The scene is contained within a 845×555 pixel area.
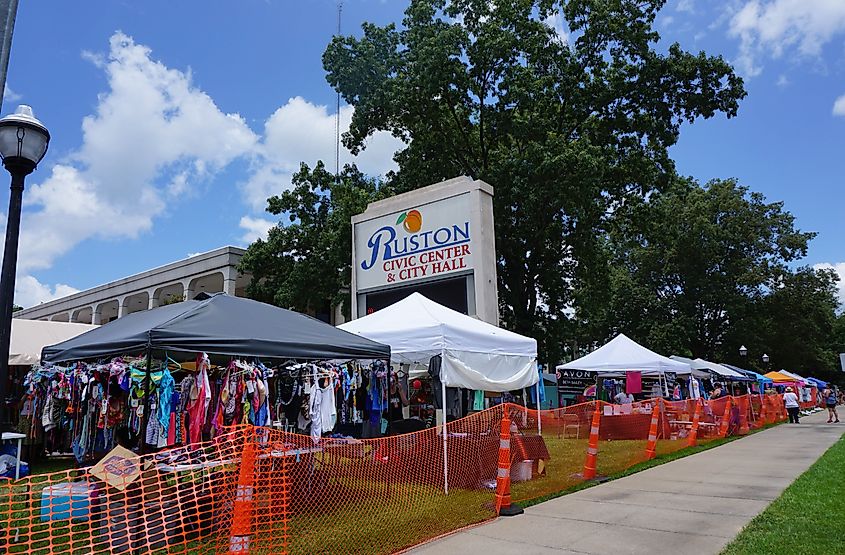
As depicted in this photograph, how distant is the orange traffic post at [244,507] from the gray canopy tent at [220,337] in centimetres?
184

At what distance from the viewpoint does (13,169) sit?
594 centimetres

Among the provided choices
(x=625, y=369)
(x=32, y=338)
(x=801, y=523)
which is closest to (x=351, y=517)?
(x=801, y=523)

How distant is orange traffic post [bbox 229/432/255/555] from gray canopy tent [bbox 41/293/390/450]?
1.84 m

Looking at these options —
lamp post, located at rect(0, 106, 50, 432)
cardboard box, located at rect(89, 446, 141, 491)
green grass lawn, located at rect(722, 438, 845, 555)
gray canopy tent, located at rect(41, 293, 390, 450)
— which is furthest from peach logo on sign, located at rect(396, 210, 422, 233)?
cardboard box, located at rect(89, 446, 141, 491)

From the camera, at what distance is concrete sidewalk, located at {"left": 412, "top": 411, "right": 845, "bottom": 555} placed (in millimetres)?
5965

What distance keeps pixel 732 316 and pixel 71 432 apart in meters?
45.2

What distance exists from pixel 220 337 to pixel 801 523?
6904 millimetres

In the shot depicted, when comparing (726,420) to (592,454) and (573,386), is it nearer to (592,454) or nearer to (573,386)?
(592,454)

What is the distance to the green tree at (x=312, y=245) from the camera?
79.7 feet

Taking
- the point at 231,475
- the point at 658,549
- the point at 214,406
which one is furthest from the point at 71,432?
the point at 658,549

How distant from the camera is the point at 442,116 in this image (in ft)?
83.0

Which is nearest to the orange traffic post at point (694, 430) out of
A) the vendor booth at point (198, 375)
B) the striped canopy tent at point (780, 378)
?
the vendor booth at point (198, 375)

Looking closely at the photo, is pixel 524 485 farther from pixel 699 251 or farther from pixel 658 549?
pixel 699 251

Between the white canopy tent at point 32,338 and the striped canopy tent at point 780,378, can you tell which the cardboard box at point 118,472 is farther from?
the striped canopy tent at point 780,378
